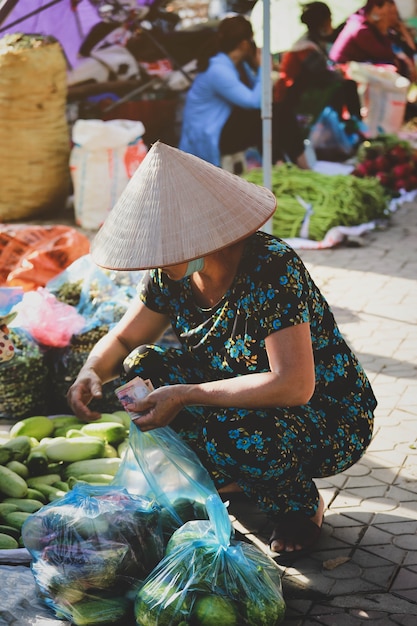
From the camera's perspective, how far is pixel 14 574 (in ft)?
7.70

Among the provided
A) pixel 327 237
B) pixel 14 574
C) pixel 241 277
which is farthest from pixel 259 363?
pixel 327 237

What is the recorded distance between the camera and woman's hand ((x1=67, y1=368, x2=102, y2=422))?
2.57 m

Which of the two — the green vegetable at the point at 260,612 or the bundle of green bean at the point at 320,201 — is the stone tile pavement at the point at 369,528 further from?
the bundle of green bean at the point at 320,201

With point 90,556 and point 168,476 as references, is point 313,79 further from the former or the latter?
point 90,556

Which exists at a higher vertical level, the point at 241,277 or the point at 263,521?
the point at 241,277

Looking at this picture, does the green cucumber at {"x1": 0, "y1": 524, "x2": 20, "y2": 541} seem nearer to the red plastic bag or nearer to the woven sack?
the red plastic bag

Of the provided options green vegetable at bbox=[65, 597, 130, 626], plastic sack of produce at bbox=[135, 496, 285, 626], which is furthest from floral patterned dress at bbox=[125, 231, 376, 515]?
green vegetable at bbox=[65, 597, 130, 626]

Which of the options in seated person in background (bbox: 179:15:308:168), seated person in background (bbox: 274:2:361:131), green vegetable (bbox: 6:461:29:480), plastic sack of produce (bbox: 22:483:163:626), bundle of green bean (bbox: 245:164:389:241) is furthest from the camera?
seated person in background (bbox: 274:2:361:131)

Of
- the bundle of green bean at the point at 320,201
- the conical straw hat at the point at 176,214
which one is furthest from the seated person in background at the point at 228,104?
the conical straw hat at the point at 176,214

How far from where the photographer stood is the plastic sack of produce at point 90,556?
216cm

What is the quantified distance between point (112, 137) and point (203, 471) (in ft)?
14.6

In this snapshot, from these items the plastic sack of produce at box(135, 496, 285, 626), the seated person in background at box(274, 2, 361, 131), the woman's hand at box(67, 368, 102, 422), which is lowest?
the plastic sack of produce at box(135, 496, 285, 626)

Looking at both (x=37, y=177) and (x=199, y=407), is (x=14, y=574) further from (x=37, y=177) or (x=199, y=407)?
(x=37, y=177)

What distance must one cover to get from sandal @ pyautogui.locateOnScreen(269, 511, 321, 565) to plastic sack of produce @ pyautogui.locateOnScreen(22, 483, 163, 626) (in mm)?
462
